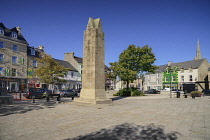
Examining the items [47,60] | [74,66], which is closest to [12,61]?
[47,60]

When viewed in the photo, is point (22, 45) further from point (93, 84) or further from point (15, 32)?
point (93, 84)

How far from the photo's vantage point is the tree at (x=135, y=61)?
3139 cm

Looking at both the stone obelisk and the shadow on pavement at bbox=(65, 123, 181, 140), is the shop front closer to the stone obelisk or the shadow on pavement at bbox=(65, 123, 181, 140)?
the stone obelisk

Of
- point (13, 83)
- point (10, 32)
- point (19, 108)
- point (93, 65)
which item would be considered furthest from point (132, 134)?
point (10, 32)

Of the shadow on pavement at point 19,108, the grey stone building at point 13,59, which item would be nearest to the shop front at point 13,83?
the grey stone building at point 13,59

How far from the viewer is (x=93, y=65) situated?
51.1 feet

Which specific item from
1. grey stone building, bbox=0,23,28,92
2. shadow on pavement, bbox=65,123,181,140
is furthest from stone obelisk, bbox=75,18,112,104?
grey stone building, bbox=0,23,28,92

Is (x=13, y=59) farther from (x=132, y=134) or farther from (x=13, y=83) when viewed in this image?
(x=132, y=134)

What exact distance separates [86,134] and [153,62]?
1169 inches

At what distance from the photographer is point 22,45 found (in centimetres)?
3728

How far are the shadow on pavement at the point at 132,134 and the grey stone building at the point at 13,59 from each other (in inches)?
1369

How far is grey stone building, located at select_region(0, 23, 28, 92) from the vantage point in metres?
33.6

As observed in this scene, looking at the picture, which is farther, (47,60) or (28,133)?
(47,60)

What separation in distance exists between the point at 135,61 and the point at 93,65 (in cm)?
1772
